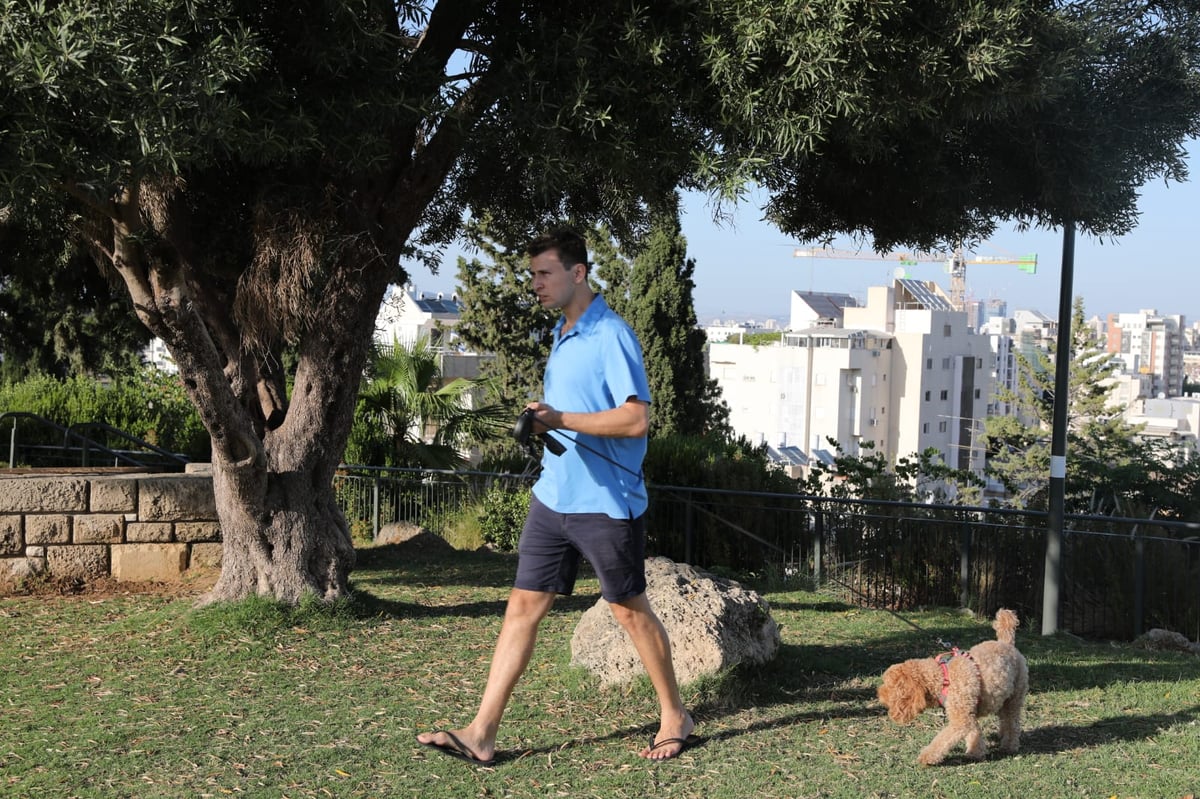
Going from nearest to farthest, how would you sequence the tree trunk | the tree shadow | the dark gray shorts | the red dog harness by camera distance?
the dark gray shorts, the red dog harness, the tree trunk, the tree shadow

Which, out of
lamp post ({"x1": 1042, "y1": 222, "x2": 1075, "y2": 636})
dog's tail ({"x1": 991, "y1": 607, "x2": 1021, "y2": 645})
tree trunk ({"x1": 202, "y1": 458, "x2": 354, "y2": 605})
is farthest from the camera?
lamp post ({"x1": 1042, "y1": 222, "x2": 1075, "y2": 636})

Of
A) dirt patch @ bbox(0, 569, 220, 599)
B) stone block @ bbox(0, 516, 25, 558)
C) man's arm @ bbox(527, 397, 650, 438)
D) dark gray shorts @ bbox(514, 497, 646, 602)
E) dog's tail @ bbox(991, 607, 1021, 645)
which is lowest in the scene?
dirt patch @ bbox(0, 569, 220, 599)

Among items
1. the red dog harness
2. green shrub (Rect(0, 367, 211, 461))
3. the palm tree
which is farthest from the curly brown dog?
green shrub (Rect(0, 367, 211, 461))

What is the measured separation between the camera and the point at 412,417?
13.1 meters

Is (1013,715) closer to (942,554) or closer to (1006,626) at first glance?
(1006,626)

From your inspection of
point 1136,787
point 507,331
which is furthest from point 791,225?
point 507,331

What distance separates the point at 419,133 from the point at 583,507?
12.2ft

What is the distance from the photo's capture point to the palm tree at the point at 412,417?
12945mm

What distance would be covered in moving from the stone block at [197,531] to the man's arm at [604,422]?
4.80m

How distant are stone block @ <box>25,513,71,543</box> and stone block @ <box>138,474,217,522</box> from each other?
18.6 inches

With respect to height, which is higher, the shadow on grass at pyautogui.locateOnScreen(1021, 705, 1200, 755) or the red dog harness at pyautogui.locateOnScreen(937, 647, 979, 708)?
the red dog harness at pyautogui.locateOnScreen(937, 647, 979, 708)

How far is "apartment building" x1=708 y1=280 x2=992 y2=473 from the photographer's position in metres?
93.2

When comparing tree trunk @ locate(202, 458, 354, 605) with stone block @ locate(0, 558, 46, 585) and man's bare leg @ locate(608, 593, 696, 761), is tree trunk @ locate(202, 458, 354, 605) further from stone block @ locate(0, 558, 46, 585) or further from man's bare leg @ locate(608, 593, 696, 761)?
man's bare leg @ locate(608, 593, 696, 761)

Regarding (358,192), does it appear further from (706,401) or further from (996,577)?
(706,401)
